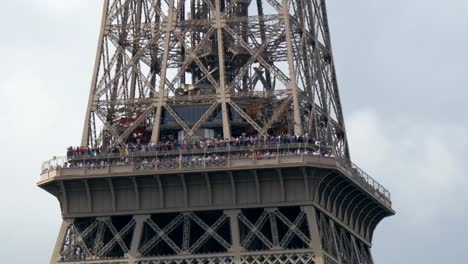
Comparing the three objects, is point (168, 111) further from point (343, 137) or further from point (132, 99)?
point (343, 137)

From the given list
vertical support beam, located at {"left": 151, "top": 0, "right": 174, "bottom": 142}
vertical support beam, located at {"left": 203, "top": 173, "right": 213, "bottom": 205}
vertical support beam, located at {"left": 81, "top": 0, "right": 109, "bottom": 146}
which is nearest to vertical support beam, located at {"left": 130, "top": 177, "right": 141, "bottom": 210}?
vertical support beam, located at {"left": 151, "top": 0, "right": 174, "bottom": 142}

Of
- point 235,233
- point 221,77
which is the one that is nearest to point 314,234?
point 235,233

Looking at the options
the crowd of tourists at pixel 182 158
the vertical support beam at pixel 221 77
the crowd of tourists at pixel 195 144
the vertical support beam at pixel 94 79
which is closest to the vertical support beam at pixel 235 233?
the crowd of tourists at pixel 182 158

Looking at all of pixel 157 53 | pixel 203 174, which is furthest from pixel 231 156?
pixel 157 53

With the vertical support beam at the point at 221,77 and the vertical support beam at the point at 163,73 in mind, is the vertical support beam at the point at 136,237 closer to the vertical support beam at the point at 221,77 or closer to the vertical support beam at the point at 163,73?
the vertical support beam at the point at 163,73

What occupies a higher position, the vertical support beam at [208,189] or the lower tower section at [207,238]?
the vertical support beam at [208,189]

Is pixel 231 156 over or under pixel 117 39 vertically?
under

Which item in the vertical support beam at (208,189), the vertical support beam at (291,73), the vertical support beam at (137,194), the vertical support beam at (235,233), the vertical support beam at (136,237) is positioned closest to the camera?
the vertical support beam at (235,233)
